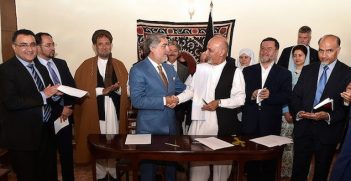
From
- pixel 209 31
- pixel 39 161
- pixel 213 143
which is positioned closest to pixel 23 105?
pixel 39 161

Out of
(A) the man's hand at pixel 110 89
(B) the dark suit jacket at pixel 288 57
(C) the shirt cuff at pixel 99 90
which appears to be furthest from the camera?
(B) the dark suit jacket at pixel 288 57

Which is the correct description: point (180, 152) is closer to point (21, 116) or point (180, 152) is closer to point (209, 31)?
point (21, 116)

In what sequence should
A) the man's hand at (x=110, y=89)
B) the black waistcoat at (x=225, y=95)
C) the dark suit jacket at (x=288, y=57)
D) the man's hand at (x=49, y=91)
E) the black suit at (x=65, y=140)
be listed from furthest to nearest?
the dark suit jacket at (x=288, y=57) < the man's hand at (x=110, y=89) < the black suit at (x=65, y=140) < the black waistcoat at (x=225, y=95) < the man's hand at (x=49, y=91)

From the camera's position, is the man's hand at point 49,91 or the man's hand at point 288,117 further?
the man's hand at point 288,117

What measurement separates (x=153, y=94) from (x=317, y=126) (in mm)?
1449

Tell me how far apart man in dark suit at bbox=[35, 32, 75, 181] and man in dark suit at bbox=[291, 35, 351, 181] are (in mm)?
2205

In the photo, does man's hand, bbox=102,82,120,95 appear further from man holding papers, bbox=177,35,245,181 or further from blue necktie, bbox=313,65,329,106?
blue necktie, bbox=313,65,329,106

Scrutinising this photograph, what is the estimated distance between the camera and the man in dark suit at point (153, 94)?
2625 mm

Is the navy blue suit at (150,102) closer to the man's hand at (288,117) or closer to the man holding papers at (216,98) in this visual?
the man holding papers at (216,98)

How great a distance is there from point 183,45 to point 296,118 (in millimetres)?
2845

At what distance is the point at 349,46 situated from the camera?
5.44 metres

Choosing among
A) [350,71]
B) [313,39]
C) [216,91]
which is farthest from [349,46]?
[216,91]

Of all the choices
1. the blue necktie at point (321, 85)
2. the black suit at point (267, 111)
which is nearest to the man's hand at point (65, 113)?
the black suit at point (267, 111)

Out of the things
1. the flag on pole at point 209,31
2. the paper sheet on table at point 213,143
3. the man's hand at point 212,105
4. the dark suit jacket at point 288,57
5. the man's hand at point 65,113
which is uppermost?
the flag on pole at point 209,31
